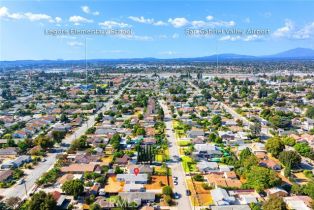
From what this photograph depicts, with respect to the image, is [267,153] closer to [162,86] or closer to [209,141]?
[209,141]

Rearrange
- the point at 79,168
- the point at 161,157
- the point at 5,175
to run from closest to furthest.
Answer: the point at 5,175 < the point at 79,168 < the point at 161,157

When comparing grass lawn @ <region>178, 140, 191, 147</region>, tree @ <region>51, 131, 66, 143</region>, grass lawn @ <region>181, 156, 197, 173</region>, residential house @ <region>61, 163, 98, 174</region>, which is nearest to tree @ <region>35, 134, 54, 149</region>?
tree @ <region>51, 131, 66, 143</region>

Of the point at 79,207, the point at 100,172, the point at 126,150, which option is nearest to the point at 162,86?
the point at 126,150

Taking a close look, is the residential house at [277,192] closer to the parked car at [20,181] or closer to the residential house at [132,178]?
the residential house at [132,178]

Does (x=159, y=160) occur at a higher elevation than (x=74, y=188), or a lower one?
lower

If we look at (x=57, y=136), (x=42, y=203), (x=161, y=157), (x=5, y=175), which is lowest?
(x=5, y=175)

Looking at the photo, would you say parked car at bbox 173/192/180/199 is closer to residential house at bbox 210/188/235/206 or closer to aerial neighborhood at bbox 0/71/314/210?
aerial neighborhood at bbox 0/71/314/210

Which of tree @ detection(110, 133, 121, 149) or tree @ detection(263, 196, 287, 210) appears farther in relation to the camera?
tree @ detection(110, 133, 121, 149)

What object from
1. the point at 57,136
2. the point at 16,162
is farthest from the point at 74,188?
the point at 57,136

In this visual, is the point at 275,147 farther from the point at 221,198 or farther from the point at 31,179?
the point at 31,179

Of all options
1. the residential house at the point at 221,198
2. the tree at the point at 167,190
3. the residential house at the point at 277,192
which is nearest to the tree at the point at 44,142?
the tree at the point at 167,190

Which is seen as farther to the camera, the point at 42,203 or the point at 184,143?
the point at 184,143
